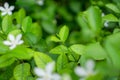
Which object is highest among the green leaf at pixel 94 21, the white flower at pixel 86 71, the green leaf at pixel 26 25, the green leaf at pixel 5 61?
the green leaf at pixel 26 25

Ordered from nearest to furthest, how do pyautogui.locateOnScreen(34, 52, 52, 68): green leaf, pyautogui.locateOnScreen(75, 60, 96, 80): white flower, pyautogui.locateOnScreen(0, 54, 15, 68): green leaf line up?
pyautogui.locateOnScreen(75, 60, 96, 80): white flower < pyautogui.locateOnScreen(34, 52, 52, 68): green leaf < pyautogui.locateOnScreen(0, 54, 15, 68): green leaf

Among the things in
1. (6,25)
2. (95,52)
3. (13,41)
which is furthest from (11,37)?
(95,52)

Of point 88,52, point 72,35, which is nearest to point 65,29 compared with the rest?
point 88,52

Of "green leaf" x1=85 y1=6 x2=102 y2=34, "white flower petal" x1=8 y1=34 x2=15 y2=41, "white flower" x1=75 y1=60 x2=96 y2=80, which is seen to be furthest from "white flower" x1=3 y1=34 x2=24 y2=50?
"white flower" x1=75 y1=60 x2=96 y2=80

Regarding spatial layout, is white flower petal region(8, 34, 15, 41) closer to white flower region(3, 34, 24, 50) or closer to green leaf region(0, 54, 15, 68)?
white flower region(3, 34, 24, 50)

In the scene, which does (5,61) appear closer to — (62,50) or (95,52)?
(62,50)

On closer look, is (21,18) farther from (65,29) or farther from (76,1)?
(76,1)

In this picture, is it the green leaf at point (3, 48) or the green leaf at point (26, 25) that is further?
the green leaf at point (26, 25)

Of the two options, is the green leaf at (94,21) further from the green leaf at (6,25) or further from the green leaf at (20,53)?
the green leaf at (6,25)

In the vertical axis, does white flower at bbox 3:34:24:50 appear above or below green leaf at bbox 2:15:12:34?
below

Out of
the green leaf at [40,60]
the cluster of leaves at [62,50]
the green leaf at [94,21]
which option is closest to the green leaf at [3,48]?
the cluster of leaves at [62,50]
